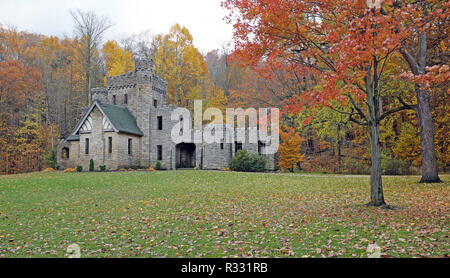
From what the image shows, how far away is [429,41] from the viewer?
15234 millimetres

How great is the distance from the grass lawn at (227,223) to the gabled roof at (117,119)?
564 inches

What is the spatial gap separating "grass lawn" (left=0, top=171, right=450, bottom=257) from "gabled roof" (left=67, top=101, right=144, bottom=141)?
1433 centimetres

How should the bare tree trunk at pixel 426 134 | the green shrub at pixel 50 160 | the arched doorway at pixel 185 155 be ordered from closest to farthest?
the bare tree trunk at pixel 426 134, the arched doorway at pixel 185 155, the green shrub at pixel 50 160

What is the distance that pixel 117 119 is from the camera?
28.4 m

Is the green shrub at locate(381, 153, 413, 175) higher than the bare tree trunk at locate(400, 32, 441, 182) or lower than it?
lower

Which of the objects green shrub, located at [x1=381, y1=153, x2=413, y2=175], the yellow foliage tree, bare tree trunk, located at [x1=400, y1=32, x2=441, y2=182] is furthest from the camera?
the yellow foliage tree

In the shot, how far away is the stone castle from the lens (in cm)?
2791

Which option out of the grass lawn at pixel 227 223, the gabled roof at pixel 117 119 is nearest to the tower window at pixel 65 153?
the gabled roof at pixel 117 119

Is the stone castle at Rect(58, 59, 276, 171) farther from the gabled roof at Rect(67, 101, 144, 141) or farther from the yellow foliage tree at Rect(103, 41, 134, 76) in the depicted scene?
the yellow foliage tree at Rect(103, 41, 134, 76)

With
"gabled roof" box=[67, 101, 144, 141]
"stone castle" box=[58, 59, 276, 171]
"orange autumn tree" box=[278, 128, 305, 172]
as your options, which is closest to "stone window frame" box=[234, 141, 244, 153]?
"stone castle" box=[58, 59, 276, 171]

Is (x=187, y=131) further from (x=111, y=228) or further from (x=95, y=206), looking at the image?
(x=111, y=228)

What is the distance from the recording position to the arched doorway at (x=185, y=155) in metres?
30.7

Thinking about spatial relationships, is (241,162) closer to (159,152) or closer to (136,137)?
(159,152)

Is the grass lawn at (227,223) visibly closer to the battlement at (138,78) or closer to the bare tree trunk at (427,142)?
the bare tree trunk at (427,142)
